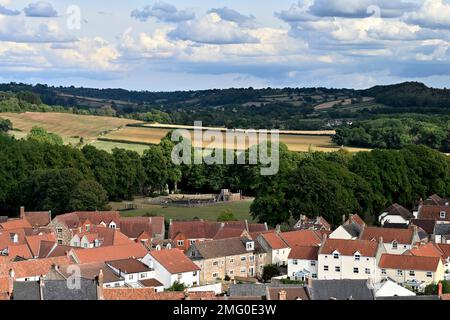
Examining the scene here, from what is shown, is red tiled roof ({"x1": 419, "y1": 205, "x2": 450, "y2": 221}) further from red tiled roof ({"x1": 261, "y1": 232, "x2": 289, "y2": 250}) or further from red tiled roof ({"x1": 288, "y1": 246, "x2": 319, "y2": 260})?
red tiled roof ({"x1": 288, "y1": 246, "x2": 319, "y2": 260})

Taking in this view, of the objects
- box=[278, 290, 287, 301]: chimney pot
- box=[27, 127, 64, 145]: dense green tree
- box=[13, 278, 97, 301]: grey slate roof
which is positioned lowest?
box=[278, 290, 287, 301]: chimney pot

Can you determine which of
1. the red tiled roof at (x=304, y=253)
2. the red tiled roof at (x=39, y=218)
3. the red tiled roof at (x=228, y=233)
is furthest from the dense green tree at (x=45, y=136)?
the red tiled roof at (x=304, y=253)

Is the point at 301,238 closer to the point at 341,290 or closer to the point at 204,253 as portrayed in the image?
the point at 204,253

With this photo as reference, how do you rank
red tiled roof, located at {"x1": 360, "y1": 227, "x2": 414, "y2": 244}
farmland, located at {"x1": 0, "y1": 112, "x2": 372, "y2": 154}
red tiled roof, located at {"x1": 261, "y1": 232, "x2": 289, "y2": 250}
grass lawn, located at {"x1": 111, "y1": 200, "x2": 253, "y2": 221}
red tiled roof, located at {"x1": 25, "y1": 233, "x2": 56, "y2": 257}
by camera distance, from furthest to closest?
farmland, located at {"x1": 0, "y1": 112, "x2": 372, "y2": 154}, grass lawn, located at {"x1": 111, "y1": 200, "x2": 253, "y2": 221}, red tiled roof, located at {"x1": 360, "y1": 227, "x2": 414, "y2": 244}, red tiled roof, located at {"x1": 261, "y1": 232, "x2": 289, "y2": 250}, red tiled roof, located at {"x1": 25, "y1": 233, "x2": 56, "y2": 257}

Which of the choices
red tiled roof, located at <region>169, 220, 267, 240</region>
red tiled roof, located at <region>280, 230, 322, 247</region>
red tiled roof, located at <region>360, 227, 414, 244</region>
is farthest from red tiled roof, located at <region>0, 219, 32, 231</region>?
red tiled roof, located at <region>360, 227, 414, 244</region>

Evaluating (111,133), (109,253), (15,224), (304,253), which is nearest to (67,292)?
(109,253)
